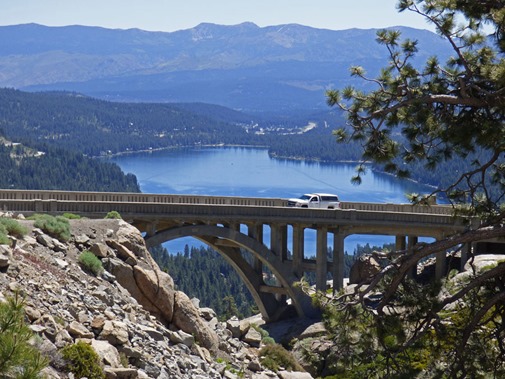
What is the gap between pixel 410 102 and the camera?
17312mm

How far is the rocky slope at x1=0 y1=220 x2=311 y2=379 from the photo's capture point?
18.6 metres

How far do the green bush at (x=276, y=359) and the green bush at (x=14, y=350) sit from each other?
15.2 m

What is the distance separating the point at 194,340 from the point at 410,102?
9061mm

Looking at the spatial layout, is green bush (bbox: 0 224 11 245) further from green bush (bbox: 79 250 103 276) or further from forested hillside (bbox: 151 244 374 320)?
forested hillside (bbox: 151 244 374 320)

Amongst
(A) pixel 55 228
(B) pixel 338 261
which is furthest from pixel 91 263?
(B) pixel 338 261

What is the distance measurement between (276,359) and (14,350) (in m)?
16.2

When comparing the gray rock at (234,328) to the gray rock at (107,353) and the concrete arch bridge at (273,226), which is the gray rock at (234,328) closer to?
the gray rock at (107,353)

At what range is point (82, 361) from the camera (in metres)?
17.1

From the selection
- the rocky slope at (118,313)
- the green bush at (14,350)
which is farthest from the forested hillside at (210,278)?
the green bush at (14,350)

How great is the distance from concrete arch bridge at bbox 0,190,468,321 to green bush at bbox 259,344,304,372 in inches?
627

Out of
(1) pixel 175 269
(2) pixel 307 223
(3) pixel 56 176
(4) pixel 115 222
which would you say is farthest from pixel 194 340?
(3) pixel 56 176

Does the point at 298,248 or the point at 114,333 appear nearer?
the point at 114,333

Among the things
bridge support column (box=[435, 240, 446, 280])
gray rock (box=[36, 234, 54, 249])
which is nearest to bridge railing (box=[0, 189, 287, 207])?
bridge support column (box=[435, 240, 446, 280])

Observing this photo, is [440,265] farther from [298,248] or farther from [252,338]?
[252,338]
